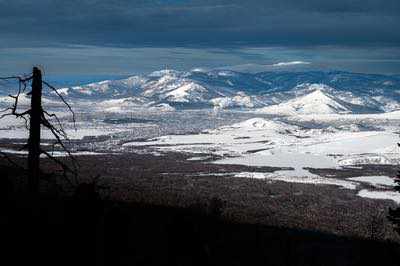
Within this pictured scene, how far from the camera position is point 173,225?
14398 millimetres

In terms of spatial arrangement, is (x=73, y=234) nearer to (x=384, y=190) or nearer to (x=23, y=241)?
(x=23, y=241)

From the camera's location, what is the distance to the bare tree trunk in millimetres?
17641

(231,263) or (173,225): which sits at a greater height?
(173,225)

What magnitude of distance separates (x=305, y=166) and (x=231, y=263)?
147916mm

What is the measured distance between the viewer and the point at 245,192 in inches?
4242

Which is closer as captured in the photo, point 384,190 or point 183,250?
point 183,250

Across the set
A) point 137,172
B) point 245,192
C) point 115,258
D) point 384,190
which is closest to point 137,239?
point 115,258

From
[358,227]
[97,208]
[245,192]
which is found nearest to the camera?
[97,208]

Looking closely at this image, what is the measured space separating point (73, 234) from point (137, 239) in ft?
31.9

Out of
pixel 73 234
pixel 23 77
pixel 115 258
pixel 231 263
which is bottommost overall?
pixel 231 263

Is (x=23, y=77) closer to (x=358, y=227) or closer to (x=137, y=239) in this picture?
(x=137, y=239)

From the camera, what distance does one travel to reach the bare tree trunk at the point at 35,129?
17.6 m

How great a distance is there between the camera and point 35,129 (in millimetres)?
18172

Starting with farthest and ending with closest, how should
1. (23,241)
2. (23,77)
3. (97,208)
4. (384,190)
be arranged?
(384,190), (23,77), (23,241), (97,208)
